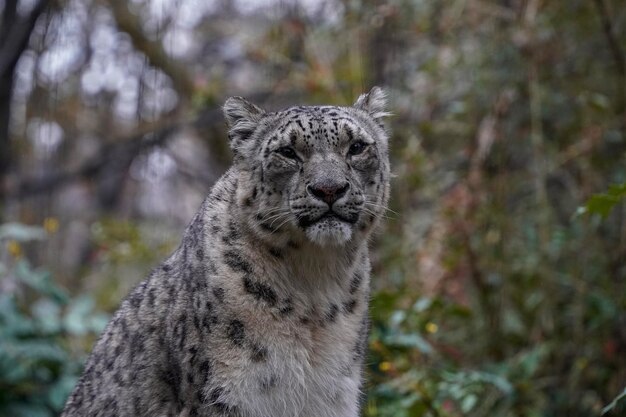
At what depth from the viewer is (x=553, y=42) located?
7551mm

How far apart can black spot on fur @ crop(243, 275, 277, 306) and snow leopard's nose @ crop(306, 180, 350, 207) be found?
50cm

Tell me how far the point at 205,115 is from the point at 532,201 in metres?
4.40

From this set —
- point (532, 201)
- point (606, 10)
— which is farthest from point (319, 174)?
point (532, 201)

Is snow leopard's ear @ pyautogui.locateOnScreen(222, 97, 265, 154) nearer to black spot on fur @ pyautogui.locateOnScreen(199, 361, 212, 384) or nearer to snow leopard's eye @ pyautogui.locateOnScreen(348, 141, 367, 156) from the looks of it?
snow leopard's eye @ pyautogui.locateOnScreen(348, 141, 367, 156)

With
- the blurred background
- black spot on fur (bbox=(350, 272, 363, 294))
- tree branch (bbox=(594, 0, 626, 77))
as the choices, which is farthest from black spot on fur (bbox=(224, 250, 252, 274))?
tree branch (bbox=(594, 0, 626, 77))

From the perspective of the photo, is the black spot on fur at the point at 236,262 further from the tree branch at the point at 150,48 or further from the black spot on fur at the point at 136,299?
the tree branch at the point at 150,48

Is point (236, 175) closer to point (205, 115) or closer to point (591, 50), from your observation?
point (591, 50)

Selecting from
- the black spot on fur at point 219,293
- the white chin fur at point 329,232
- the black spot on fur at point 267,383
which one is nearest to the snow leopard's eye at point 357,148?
the white chin fur at point 329,232

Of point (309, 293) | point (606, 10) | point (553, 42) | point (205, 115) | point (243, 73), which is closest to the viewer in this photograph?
point (309, 293)

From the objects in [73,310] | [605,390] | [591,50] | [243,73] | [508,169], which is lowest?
[605,390]

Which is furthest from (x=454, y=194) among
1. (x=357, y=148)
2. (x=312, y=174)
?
(x=312, y=174)

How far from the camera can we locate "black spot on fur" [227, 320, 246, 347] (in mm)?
3927

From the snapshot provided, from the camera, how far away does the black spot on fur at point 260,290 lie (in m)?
4.05

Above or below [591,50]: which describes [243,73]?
above
